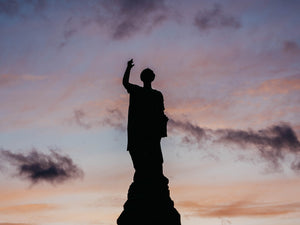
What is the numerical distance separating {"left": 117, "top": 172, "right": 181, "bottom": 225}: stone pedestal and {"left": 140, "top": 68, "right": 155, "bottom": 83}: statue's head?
2905mm

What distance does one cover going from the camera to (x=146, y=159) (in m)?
13.3

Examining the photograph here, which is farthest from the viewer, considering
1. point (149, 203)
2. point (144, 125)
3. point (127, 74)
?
point (144, 125)

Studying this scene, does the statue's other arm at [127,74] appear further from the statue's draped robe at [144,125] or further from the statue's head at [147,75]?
the statue's head at [147,75]

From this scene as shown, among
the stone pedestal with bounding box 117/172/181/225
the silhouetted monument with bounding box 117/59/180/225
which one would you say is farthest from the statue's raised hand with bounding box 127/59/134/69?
the stone pedestal with bounding box 117/172/181/225

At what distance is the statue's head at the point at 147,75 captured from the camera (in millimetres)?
13789

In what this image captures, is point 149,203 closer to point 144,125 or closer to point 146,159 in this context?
point 146,159

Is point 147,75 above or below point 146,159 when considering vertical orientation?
above

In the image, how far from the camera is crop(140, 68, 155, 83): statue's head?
1379 centimetres

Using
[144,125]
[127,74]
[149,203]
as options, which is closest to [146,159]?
[144,125]

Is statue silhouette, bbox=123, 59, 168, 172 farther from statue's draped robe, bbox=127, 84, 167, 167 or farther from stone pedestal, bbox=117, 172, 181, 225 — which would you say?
stone pedestal, bbox=117, 172, 181, 225

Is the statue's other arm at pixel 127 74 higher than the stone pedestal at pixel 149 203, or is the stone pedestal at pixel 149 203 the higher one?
the statue's other arm at pixel 127 74

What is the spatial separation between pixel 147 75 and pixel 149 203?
391 centimetres

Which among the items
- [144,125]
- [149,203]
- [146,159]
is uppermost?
[144,125]

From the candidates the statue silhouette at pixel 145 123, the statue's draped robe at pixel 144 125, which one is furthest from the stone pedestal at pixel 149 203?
the statue's draped robe at pixel 144 125
